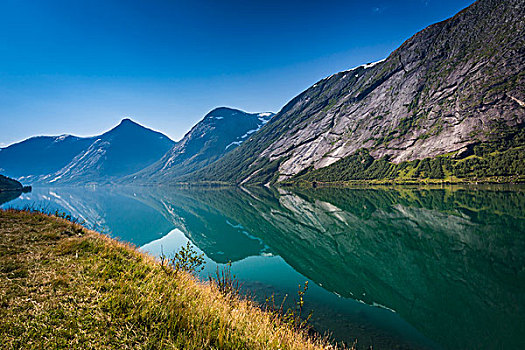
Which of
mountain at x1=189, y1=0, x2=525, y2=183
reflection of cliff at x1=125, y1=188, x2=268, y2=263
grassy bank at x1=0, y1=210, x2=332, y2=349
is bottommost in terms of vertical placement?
reflection of cliff at x1=125, y1=188, x2=268, y2=263

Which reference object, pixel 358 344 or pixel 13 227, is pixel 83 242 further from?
pixel 358 344

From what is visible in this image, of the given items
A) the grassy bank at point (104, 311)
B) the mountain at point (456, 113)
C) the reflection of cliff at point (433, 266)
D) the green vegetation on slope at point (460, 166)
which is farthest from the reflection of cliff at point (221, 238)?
the mountain at point (456, 113)

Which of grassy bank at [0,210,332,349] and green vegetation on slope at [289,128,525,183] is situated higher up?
green vegetation on slope at [289,128,525,183]

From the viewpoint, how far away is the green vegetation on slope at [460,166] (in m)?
104

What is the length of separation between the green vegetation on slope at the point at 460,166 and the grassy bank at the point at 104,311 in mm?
137661

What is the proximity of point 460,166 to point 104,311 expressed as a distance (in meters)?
160

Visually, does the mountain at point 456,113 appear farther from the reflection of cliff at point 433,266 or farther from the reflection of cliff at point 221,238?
the reflection of cliff at point 221,238

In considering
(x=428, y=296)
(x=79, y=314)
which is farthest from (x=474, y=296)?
(x=79, y=314)

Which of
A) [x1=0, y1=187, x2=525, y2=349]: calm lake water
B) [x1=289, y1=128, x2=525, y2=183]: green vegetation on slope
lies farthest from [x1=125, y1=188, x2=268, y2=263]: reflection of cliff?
[x1=289, y1=128, x2=525, y2=183]: green vegetation on slope

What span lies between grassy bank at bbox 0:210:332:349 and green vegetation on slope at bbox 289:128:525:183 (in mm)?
137661

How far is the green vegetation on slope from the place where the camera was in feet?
340

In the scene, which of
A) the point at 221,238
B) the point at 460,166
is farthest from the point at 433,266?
the point at 460,166

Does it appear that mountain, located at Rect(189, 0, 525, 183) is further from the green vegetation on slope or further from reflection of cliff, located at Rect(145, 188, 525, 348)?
reflection of cliff, located at Rect(145, 188, 525, 348)

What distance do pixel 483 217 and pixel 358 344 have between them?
121 ft
